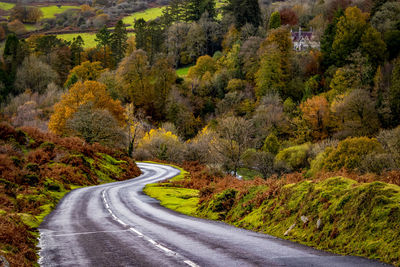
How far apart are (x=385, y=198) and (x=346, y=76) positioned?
76.0 meters

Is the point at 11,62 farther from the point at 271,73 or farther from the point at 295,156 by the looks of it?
the point at 295,156

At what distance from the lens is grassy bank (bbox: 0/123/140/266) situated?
1396cm

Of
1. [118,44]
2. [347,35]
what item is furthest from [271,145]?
[118,44]

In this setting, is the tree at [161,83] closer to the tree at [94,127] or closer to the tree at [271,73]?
the tree at [271,73]

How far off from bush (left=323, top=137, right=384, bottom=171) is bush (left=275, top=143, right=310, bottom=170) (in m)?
13.9

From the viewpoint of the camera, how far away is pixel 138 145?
268ft

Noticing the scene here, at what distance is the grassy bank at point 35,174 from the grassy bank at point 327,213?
8.70 meters

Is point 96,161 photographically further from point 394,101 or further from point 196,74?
point 196,74

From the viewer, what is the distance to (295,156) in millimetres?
65812

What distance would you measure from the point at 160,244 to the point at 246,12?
111 meters

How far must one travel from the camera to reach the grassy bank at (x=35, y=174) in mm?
13961

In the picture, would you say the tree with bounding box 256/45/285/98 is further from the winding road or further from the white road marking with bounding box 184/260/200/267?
the white road marking with bounding box 184/260/200/267

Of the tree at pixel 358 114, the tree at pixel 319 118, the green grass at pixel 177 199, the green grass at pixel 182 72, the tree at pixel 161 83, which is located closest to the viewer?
the green grass at pixel 177 199

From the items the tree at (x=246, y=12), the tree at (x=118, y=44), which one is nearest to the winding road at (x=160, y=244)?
the tree at (x=246, y=12)
